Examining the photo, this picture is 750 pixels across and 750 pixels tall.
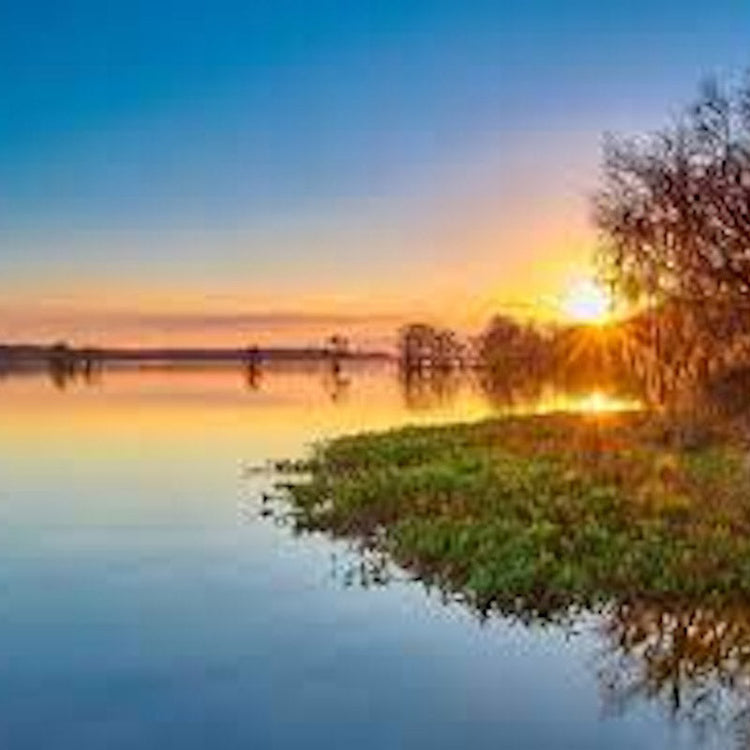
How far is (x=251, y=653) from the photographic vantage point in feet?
64.4

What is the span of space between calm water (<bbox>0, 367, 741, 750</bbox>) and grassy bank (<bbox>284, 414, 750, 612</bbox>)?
1.02 m

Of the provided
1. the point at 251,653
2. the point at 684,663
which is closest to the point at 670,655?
the point at 684,663

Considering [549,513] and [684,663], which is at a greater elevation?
[549,513]

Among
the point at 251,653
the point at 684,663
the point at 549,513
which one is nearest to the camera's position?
the point at 684,663

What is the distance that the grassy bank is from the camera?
2239cm

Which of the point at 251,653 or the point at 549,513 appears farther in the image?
the point at 549,513

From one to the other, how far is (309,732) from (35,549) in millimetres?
13597

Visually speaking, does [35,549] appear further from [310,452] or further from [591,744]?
[310,452]

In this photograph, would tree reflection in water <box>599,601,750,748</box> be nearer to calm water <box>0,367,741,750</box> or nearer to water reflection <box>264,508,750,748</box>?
water reflection <box>264,508,750,748</box>

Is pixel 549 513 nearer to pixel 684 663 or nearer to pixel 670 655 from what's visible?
pixel 670 655

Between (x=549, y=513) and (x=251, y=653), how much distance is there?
8.21 m

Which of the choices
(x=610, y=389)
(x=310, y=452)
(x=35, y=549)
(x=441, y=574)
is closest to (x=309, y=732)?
(x=441, y=574)

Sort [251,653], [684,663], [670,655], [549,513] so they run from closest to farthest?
[684,663] → [670,655] → [251,653] → [549,513]

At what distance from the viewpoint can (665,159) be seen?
45.9 m
